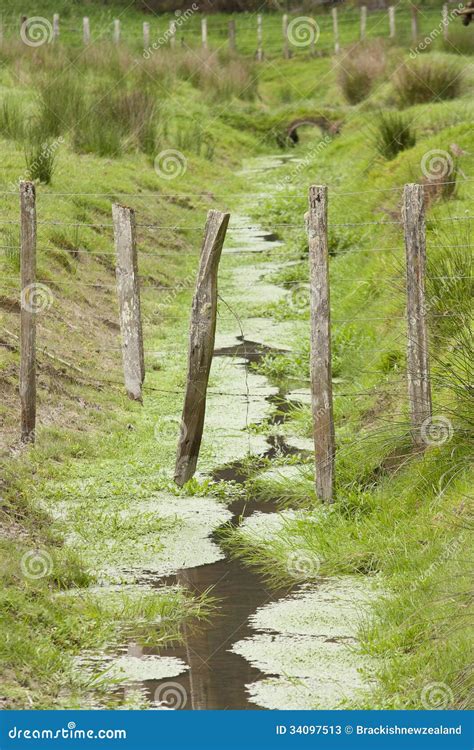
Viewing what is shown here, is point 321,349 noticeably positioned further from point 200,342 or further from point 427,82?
point 427,82

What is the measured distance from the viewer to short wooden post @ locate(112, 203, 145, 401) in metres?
8.92

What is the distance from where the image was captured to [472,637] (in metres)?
4.74

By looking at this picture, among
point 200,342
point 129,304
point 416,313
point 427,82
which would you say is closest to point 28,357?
point 200,342

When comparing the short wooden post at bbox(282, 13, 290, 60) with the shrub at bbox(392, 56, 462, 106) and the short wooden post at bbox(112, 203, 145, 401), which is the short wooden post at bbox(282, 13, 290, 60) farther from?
the short wooden post at bbox(112, 203, 145, 401)

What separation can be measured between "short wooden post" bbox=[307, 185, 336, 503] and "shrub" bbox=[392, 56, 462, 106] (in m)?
11.7

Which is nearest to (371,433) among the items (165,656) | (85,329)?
(165,656)

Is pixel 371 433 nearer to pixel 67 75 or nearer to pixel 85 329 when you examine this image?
pixel 85 329

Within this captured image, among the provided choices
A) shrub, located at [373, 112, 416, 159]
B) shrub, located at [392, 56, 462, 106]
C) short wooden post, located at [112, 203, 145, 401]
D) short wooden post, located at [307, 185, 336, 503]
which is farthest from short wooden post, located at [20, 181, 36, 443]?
shrub, located at [392, 56, 462, 106]

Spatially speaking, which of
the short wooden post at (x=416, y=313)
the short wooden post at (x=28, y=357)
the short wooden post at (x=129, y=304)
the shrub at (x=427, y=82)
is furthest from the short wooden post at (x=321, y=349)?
the shrub at (x=427, y=82)

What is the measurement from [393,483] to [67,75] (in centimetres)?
1088

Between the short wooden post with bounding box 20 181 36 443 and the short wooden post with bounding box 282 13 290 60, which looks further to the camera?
the short wooden post with bounding box 282 13 290 60

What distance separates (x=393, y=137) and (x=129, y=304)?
6887 millimetres

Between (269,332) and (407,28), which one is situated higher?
(407,28)

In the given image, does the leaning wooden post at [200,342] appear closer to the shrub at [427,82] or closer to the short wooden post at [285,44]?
the shrub at [427,82]
